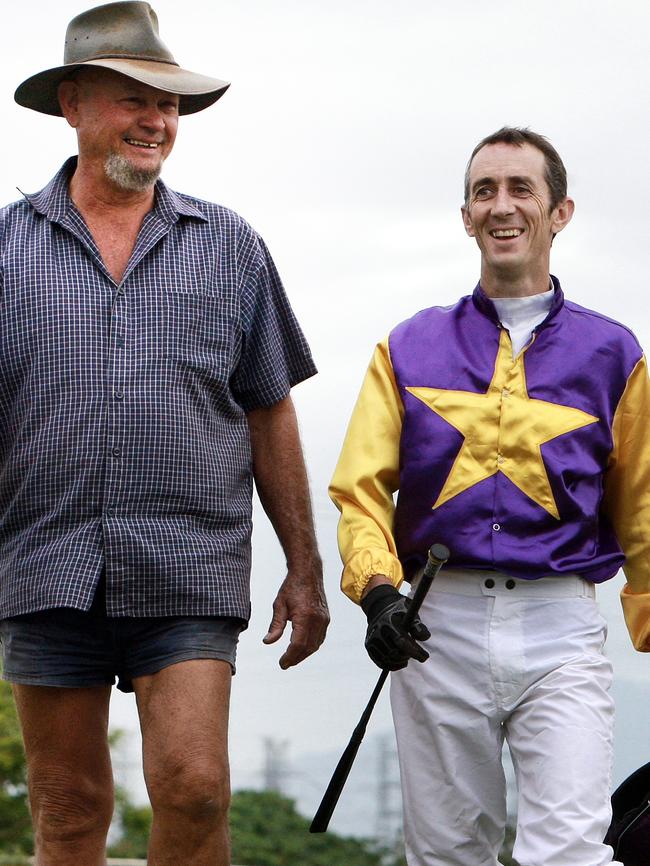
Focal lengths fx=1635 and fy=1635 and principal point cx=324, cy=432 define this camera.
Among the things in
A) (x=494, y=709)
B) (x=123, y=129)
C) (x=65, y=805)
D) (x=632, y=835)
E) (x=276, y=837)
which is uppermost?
(x=123, y=129)

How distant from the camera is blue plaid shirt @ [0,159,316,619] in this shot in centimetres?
390

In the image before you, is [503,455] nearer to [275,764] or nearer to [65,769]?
[65,769]

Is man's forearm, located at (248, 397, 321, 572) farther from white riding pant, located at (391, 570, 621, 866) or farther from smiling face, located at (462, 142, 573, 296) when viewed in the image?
smiling face, located at (462, 142, 573, 296)

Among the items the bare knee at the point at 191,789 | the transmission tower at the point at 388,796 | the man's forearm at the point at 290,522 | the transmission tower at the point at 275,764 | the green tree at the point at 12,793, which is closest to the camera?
the bare knee at the point at 191,789

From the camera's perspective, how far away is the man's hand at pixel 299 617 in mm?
4180

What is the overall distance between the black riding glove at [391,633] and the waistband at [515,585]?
188 mm

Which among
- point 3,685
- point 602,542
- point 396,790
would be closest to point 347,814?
point 396,790

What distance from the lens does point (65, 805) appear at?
3.96 meters

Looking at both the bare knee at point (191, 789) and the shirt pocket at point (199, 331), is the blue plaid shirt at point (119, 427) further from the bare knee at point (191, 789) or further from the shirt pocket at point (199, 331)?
the bare knee at point (191, 789)

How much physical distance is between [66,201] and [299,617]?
1215 mm

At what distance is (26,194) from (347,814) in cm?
430

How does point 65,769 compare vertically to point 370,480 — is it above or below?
below

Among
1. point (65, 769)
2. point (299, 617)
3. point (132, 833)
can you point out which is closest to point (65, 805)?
point (65, 769)

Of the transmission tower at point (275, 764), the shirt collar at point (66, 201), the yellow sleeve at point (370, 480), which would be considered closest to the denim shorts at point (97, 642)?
the yellow sleeve at point (370, 480)
